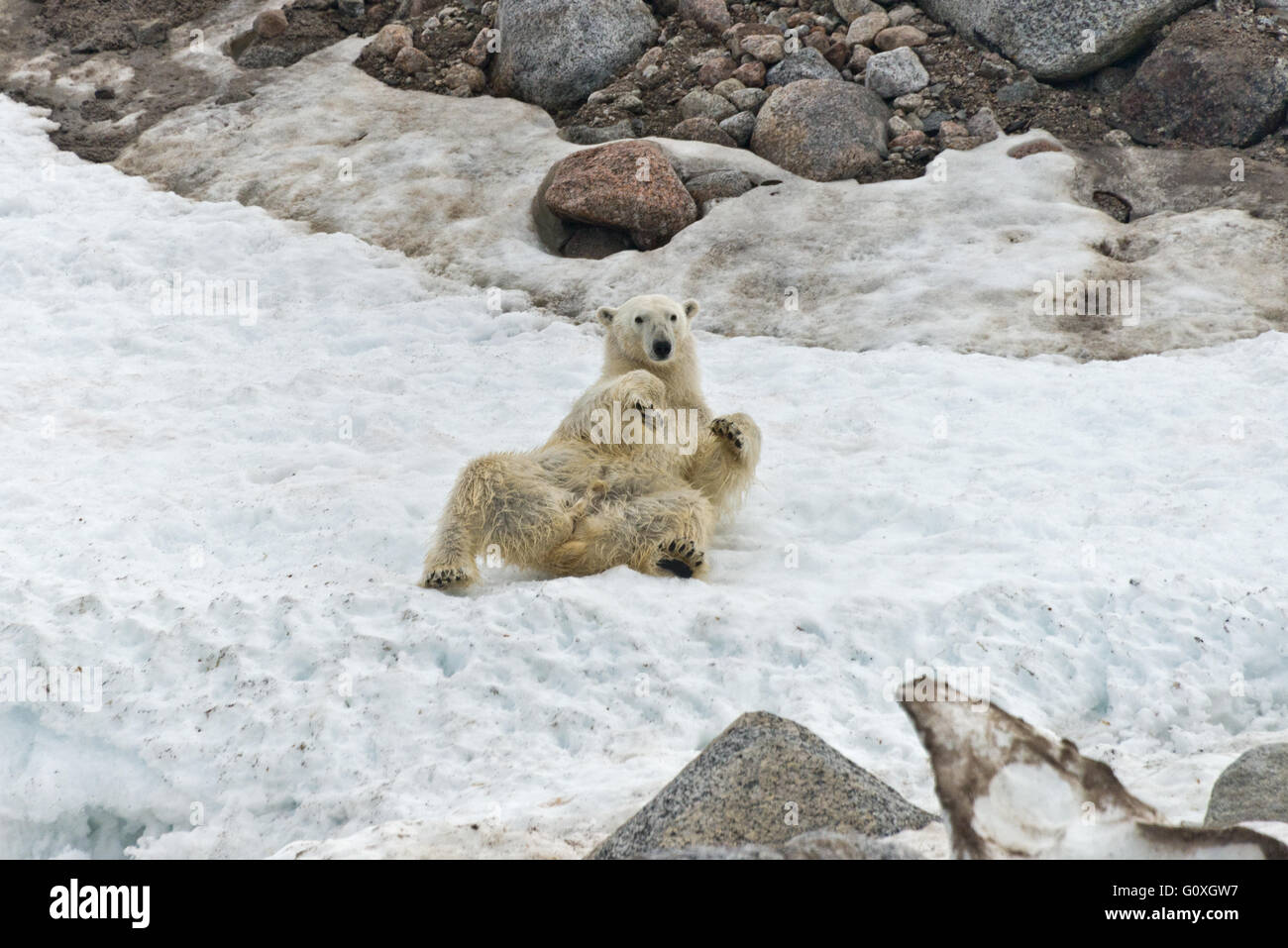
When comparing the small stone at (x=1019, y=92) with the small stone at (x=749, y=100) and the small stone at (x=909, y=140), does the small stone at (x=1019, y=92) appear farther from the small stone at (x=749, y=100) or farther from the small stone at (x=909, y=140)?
the small stone at (x=749, y=100)

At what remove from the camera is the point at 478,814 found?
4.18 m

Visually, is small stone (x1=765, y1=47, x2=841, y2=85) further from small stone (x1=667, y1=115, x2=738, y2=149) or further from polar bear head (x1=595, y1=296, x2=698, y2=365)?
polar bear head (x1=595, y1=296, x2=698, y2=365)

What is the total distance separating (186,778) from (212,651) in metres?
0.84

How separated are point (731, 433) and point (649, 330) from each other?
957mm

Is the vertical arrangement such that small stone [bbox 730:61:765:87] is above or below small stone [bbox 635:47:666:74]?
above

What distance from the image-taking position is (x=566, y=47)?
13.6 m

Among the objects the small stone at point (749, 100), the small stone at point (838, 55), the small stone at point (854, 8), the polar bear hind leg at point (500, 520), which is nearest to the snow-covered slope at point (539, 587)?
the polar bear hind leg at point (500, 520)

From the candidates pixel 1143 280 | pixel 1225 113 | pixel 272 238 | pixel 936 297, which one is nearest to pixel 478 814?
pixel 936 297

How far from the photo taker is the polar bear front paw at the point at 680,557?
5.96 meters

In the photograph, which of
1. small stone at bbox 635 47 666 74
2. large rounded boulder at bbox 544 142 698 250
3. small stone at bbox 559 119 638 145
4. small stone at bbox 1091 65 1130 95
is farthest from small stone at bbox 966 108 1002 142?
small stone at bbox 635 47 666 74

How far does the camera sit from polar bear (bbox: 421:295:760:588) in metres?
5.99

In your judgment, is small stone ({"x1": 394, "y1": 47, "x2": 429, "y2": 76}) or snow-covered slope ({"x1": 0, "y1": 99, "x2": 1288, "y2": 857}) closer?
snow-covered slope ({"x1": 0, "y1": 99, "x2": 1288, "y2": 857})

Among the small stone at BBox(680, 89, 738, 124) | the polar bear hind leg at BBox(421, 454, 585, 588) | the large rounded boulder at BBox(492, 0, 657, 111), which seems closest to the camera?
the polar bear hind leg at BBox(421, 454, 585, 588)

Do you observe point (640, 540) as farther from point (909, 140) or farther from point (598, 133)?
point (598, 133)
